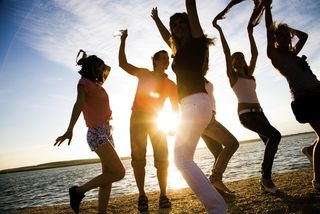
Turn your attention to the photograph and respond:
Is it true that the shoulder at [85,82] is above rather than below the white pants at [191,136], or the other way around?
above

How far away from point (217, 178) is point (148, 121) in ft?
5.77

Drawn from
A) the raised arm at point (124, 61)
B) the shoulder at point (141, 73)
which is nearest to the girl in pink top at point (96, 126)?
the raised arm at point (124, 61)

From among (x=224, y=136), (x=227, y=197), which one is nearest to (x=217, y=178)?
(x=227, y=197)

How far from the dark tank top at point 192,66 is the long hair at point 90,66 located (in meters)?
1.91

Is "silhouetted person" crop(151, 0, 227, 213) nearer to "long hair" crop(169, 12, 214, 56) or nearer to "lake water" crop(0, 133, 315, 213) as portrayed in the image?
"long hair" crop(169, 12, 214, 56)

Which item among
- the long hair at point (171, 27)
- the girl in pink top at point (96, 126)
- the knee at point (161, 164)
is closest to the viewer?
the long hair at point (171, 27)

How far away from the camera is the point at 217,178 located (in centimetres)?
567

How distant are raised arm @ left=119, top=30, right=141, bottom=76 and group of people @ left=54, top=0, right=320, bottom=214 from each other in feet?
0.06

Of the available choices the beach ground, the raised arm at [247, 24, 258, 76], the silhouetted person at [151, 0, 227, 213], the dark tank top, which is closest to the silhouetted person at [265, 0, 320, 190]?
the beach ground

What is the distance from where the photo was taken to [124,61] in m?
5.83

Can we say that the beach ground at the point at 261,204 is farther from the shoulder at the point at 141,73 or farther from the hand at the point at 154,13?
the hand at the point at 154,13

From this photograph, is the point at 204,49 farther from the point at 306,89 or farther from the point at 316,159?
the point at 316,159

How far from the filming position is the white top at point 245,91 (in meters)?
5.69

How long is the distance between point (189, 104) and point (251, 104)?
294cm
